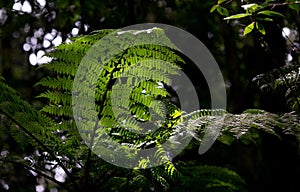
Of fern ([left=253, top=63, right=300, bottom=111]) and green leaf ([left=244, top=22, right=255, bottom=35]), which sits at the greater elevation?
green leaf ([left=244, top=22, right=255, bottom=35])

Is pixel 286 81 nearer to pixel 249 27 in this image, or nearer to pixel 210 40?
pixel 249 27

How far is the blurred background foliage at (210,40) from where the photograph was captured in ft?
7.02

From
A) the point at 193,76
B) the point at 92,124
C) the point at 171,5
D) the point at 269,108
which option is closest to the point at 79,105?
the point at 92,124

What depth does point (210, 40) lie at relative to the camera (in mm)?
3596

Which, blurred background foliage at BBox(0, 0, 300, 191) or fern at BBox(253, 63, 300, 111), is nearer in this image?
fern at BBox(253, 63, 300, 111)

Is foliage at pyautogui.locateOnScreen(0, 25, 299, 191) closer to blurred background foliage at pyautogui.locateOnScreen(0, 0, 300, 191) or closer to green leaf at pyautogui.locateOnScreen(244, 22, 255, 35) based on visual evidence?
green leaf at pyautogui.locateOnScreen(244, 22, 255, 35)

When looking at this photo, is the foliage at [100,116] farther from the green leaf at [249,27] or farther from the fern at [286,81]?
the green leaf at [249,27]

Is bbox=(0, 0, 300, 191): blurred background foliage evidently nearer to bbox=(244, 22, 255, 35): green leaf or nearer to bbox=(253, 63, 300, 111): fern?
bbox=(253, 63, 300, 111): fern

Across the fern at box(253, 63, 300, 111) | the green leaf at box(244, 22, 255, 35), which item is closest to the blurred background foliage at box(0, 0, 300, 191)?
the fern at box(253, 63, 300, 111)

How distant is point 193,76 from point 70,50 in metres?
2.04

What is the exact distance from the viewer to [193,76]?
3545mm

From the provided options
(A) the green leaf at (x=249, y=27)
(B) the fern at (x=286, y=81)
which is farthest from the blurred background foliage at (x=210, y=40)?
(A) the green leaf at (x=249, y=27)

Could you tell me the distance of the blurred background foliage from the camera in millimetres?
2139

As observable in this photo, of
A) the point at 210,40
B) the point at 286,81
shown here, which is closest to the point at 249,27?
the point at 286,81
